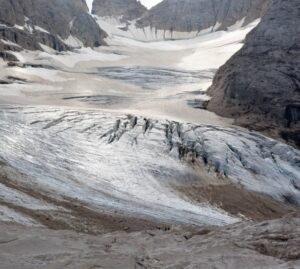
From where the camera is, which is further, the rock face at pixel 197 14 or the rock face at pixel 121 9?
the rock face at pixel 121 9

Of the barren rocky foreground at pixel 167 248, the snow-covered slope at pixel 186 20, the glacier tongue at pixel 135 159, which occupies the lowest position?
the glacier tongue at pixel 135 159

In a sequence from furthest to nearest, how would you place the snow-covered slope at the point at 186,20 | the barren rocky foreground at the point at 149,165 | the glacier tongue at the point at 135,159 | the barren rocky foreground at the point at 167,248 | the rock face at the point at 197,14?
the rock face at the point at 197,14 < the snow-covered slope at the point at 186,20 < the glacier tongue at the point at 135,159 < the barren rocky foreground at the point at 149,165 < the barren rocky foreground at the point at 167,248

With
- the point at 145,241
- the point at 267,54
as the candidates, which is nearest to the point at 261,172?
the point at 267,54

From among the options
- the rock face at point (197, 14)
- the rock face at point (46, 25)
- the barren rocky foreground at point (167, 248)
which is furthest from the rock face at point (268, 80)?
the rock face at point (197, 14)

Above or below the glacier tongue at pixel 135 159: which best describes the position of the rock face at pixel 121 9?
above

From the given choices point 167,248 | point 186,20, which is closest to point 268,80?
point 167,248

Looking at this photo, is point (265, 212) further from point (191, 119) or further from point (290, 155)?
point (191, 119)

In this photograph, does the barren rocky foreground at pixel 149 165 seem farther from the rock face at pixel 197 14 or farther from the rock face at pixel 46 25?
the rock face at pixel 197 14

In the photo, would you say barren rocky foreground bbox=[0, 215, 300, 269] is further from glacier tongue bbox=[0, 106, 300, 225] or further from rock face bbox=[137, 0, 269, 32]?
rock face bbox=[137, 0, 269, 32]
